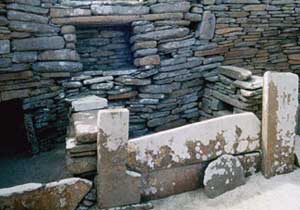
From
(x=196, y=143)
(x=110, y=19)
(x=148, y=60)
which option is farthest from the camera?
(x=148, y=60)

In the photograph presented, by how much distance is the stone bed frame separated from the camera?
9.18 feet

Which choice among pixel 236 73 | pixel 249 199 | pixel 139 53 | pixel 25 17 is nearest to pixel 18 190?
pixel 249 199

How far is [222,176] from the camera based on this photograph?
10.4 ft

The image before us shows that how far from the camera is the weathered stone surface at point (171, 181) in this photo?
304 cm

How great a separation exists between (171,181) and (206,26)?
2915 mm

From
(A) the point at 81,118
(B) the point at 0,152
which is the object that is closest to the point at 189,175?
(A) the point at 81,118

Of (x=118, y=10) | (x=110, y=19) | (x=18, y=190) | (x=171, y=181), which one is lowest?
(x=171, y=181)

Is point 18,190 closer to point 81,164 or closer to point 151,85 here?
point 81,164

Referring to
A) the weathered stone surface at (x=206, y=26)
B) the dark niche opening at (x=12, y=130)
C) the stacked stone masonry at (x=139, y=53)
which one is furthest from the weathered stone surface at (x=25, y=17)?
the weathered stone surface at (x=206, y=26)

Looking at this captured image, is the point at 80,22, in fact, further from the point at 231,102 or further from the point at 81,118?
the point at 231,102

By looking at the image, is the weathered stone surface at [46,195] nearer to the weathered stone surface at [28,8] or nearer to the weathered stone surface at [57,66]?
the weathered stone surface at [57,66]

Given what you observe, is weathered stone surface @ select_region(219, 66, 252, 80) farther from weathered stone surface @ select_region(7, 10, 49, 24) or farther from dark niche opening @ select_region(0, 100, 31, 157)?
dark niche opening @ select_region(0, 100, 31, 157)

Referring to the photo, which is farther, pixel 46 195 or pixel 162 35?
pixel 162 35

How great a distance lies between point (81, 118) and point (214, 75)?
2715 mm
